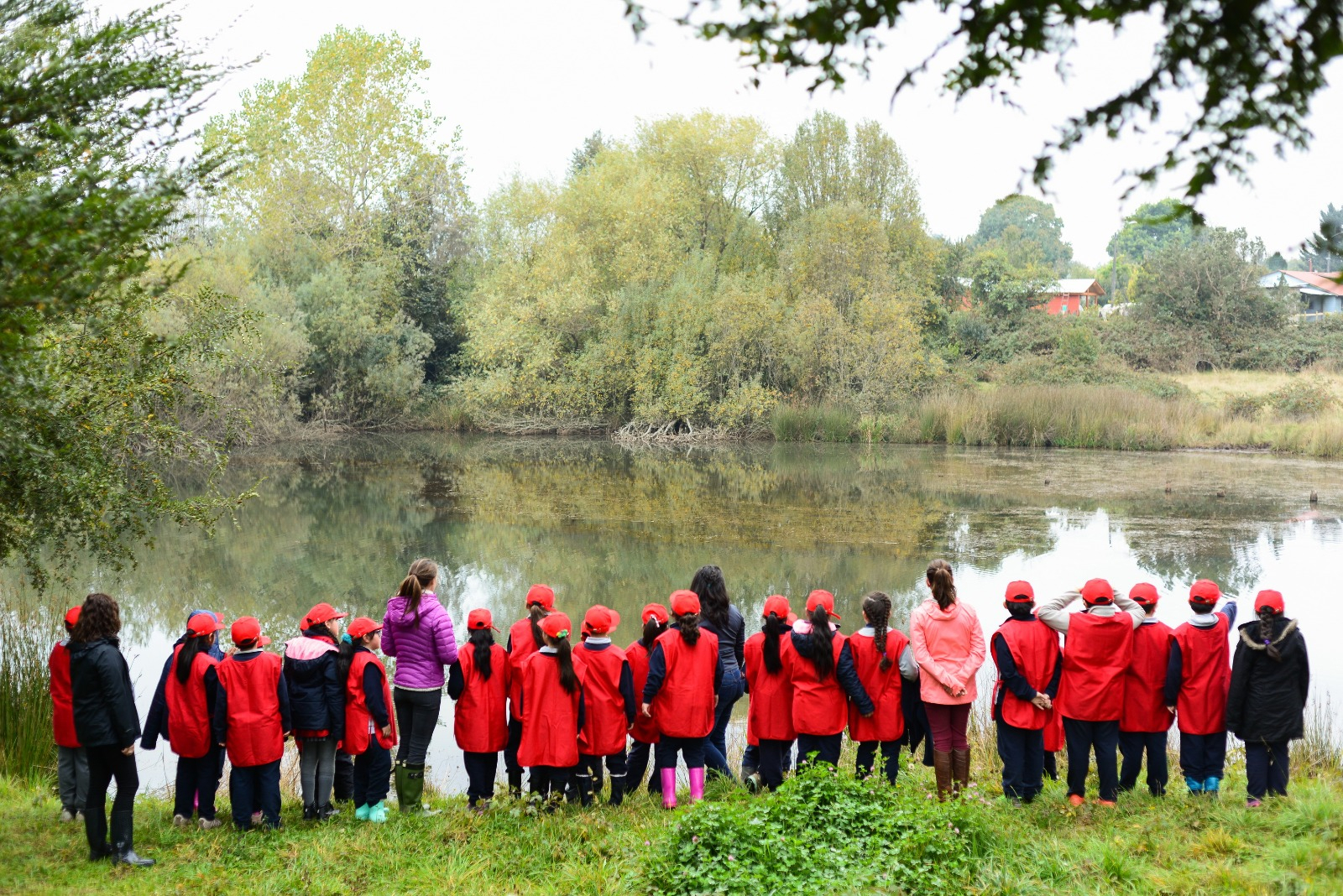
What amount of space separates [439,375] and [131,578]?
27812mm

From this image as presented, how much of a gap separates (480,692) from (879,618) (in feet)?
7.74

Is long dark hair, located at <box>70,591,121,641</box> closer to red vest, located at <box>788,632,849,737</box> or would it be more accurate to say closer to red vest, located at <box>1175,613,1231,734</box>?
red vest, located at <box>788,632,849,737</box>

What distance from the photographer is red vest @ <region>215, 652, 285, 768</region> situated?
571 cm

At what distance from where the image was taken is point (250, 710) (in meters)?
5.74

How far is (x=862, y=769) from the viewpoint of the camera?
604 cm

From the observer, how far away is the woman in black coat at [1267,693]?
222 inches

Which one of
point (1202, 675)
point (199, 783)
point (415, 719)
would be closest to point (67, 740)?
point (199, 783)

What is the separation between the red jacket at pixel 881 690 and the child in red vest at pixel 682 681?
2.93 feet

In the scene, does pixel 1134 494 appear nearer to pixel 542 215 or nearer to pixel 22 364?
pixel 22 364

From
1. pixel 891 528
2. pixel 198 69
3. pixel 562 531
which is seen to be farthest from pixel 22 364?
pixel 891 528

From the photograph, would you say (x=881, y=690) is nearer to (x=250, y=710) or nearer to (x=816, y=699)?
(x=816, y=699)

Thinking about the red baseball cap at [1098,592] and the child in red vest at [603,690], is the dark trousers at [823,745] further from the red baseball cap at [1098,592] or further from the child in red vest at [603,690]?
the red baseball cap at [1098,592]

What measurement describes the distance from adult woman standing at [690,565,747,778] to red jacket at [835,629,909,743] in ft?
2.40

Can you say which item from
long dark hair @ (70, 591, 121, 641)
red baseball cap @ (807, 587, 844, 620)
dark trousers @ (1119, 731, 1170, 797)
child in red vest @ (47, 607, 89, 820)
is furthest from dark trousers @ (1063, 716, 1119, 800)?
child in red vest @ (47, 607, 89, 820)
